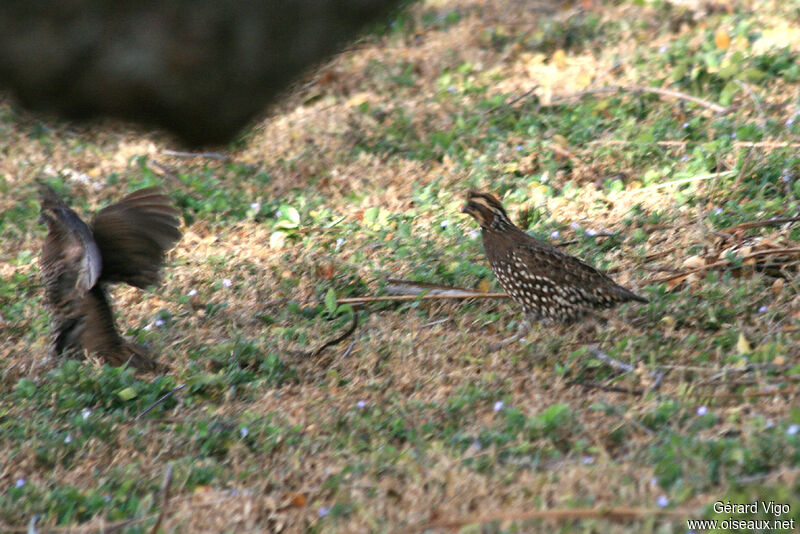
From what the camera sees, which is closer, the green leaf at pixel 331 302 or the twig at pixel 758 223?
the twig at pixel 758 223

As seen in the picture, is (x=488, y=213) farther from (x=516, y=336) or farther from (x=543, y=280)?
(x=516, y=336)

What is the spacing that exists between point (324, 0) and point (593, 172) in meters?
4.53

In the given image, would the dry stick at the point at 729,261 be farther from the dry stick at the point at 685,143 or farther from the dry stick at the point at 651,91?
the dry stick at the point at 651,91

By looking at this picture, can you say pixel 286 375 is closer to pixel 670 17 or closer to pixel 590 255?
pixel 590 255

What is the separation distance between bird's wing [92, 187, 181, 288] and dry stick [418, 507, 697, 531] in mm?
2522

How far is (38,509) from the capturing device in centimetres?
386

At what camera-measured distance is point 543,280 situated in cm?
493

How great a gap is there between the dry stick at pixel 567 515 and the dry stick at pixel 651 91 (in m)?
4.61

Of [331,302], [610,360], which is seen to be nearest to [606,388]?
[610,360]

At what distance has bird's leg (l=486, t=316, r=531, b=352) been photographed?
4.88 metres

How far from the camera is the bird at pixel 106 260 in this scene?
16.8 feet

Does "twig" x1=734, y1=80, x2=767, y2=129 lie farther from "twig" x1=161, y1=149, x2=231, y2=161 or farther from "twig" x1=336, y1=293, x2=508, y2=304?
"twig" x1=161, y1=149, x2=231, y2=161

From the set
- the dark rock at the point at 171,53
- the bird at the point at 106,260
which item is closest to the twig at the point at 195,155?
the bird at the point at 106,260

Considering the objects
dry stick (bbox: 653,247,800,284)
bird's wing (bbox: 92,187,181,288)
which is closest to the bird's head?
dry stick (bbox: 653,247,800,284)
